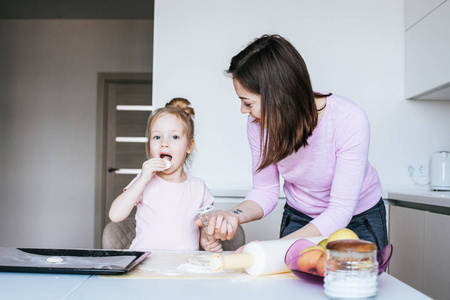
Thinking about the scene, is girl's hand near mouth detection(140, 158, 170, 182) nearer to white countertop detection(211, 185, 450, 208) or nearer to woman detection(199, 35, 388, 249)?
woman detection(199, 35, 388, 249)

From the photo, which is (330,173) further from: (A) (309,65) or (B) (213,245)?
(A) (309,65)

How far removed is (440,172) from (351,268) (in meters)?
2.33

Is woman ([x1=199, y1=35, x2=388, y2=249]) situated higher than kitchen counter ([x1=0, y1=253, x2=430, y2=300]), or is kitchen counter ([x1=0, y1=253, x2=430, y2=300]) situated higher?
woman ([x1=199, y1=35, x2=388, y2=249])

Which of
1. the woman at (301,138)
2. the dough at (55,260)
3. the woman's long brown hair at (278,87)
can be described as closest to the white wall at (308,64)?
the woman at (301,138)

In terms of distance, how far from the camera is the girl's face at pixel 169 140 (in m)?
1.65

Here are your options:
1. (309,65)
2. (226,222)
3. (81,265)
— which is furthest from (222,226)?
(309,65)

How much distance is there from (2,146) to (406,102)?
4.23 metres

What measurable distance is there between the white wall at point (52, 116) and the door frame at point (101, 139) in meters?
0.06

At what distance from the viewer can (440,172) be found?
9.20 feet

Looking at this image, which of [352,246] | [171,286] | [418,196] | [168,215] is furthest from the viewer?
[418,196]

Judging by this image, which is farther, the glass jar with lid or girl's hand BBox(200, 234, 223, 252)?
girl's hand BBox(200, 234, 223, 252)

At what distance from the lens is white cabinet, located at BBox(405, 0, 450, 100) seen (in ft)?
8.04

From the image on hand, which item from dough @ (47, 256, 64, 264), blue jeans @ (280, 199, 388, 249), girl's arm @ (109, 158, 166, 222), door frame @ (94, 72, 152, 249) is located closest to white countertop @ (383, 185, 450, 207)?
blue jeans @ (280, 199, 388, 249)

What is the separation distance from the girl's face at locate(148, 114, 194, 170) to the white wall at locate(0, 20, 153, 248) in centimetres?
356
